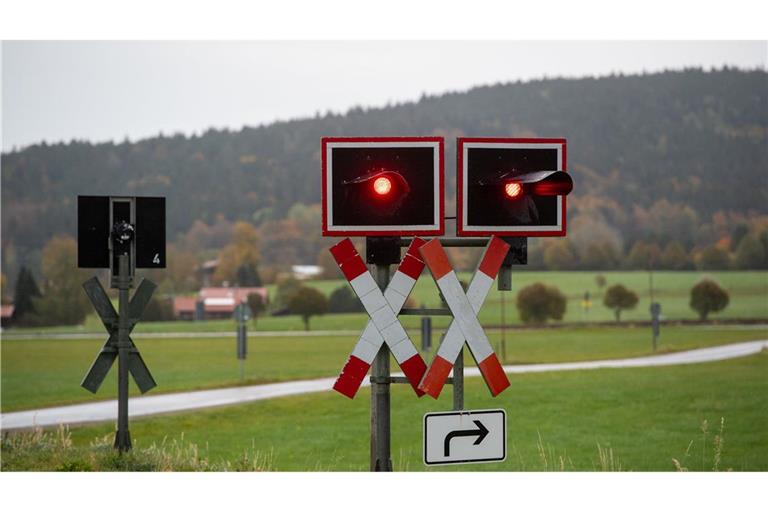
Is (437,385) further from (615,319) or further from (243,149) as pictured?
(243,149)

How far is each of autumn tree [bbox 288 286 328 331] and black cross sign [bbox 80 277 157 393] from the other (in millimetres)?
70844

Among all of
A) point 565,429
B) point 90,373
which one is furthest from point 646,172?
point 90,373

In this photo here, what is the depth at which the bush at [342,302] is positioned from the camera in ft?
301

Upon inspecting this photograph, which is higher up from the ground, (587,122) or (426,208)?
(587,122)

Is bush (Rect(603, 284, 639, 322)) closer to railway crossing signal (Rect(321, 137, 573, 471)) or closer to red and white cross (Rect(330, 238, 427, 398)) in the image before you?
railway crossing signal (Rect(321, 137, 573, 471))

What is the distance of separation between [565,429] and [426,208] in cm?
1728

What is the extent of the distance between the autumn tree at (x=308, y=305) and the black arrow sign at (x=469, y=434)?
74417 millimetres

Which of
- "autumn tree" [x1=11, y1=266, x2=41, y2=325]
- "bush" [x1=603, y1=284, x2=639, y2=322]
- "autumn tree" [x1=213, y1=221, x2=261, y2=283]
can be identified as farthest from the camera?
"autumn tree" [x1=213, y1=221, x2=261, y2=283]

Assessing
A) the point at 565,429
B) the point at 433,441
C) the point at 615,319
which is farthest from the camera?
the point at 615,319

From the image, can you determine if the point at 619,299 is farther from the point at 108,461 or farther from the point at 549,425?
the point at 108,461

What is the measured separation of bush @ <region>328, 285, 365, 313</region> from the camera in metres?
91.8

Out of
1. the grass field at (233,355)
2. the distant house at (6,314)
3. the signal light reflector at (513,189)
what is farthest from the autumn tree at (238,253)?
the signal light reflector at (513,189)

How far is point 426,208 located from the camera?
780 centimetres

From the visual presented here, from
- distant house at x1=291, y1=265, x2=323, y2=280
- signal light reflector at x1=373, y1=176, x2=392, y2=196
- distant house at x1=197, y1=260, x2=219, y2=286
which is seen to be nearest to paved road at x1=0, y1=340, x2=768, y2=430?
signal light reflector at x1=373, y1=176, x2=392, y2=196
